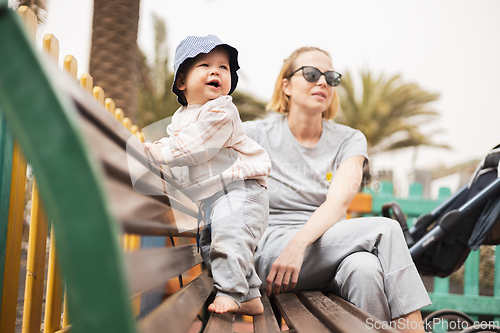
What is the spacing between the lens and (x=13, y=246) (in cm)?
135

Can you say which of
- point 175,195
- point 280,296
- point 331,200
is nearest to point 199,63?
point 175,195

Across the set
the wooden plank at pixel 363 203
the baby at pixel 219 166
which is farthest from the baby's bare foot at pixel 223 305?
the wooden plank at pixel 363 203

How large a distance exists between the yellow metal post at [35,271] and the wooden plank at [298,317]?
0.92 metres

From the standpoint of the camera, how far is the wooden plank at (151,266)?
0.58m

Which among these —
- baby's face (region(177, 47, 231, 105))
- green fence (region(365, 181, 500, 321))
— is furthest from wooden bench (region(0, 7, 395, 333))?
green fence (region(365, 181, 500, 321))

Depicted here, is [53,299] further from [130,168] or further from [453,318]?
[453,318]

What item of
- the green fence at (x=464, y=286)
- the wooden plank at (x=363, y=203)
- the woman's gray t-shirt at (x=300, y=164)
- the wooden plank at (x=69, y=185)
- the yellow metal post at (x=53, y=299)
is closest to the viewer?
the wooden plank at (x=69, y=185)

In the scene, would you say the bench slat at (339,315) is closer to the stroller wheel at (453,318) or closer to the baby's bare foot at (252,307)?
the baby's bare foot at (252,307)

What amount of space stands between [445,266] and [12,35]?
254cm

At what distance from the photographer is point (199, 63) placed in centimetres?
147

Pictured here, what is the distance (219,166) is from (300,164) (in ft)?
2.74

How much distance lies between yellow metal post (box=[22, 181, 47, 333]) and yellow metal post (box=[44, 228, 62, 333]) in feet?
0.33

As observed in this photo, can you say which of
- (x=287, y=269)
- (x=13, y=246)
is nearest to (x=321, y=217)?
(x=287, y=269)

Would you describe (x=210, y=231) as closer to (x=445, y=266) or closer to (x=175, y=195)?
(x=175, y=195)
